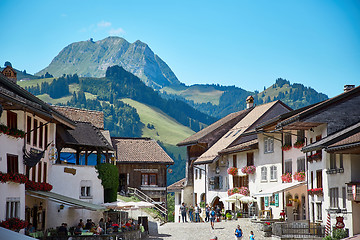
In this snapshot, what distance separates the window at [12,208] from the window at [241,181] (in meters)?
32.7

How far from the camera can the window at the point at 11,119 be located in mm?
32875

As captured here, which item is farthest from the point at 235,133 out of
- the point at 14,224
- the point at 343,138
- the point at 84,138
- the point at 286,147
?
the point at 14,224

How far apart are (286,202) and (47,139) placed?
67.5 ft

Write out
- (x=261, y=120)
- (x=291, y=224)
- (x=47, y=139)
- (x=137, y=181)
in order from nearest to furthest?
(x=291, y=224) → (x=47, y=139) → (x=261, y=120) → (x=137, y=181)

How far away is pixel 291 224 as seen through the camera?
4025cm

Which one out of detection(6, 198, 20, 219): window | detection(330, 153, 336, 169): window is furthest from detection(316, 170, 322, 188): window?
detection(6, 198, 20, 219): window

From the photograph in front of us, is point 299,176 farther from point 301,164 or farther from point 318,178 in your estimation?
point 318,178

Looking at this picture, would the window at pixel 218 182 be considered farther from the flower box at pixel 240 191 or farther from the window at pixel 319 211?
the window at pixel 319 211

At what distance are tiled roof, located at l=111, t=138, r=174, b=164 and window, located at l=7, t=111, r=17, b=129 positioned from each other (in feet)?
142

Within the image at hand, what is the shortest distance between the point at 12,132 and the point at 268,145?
29.4 meters

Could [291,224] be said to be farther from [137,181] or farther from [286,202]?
[137,181]

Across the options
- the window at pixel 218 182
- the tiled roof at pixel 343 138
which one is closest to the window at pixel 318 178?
the tiled roof at pixel 343 138

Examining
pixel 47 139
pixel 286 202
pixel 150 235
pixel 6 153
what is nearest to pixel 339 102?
pixel 286 202

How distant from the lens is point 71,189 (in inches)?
1873
